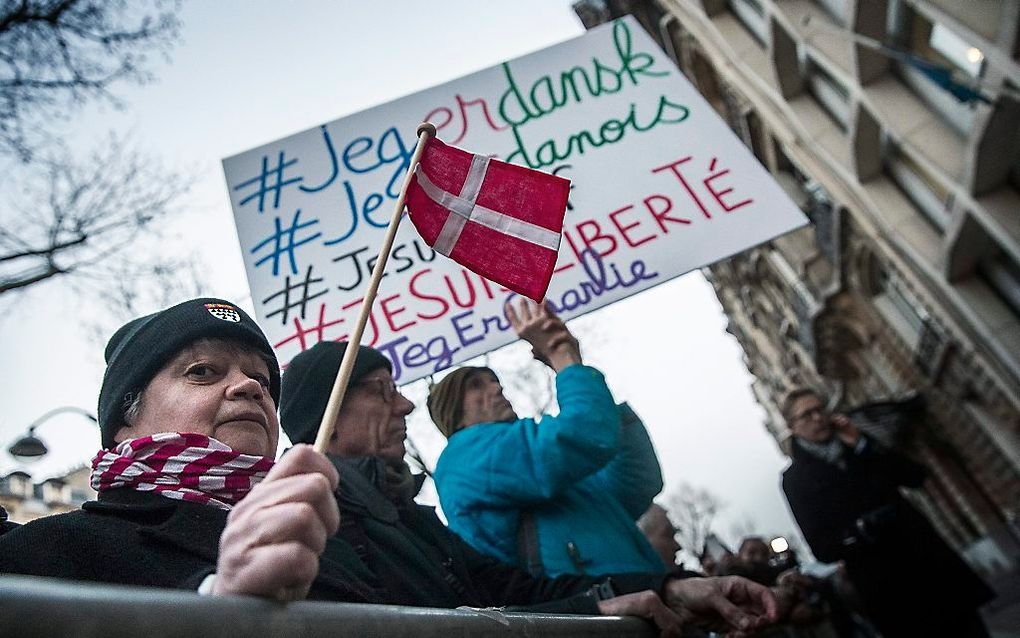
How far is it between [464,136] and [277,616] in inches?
123

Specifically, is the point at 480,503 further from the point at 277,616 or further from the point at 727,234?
the point at 277,616

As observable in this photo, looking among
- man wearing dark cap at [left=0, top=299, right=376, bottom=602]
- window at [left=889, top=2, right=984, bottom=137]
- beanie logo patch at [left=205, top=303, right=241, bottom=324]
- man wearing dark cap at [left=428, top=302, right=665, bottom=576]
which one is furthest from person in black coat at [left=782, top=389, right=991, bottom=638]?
window at [left=889, top=2, right=984, bottom=137]

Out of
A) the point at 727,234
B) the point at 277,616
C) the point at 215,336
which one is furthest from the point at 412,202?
the point at 727,234

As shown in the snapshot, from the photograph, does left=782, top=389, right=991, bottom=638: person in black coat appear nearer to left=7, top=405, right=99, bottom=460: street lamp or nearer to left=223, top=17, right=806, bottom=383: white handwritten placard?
left=223, top=17, right=806, bottom=383: white handwritten placard

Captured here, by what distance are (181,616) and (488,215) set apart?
4.39ft

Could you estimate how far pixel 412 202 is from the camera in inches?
65.9

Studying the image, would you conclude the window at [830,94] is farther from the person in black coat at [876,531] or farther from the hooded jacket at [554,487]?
the hooded jacket at [554,487]

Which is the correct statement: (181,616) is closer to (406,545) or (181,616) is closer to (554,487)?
(406,545)

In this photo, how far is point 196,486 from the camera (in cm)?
132

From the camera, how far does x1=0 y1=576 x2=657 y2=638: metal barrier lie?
430 mm

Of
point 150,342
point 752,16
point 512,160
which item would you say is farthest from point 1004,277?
point 150,342

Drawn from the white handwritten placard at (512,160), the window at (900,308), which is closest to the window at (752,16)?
the window at (900,308)

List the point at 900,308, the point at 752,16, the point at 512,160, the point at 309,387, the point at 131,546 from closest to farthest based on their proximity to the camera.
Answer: the point at 131,546, the point at 309,387, the point at 512,160, the point at 752,16, the point at 900,308

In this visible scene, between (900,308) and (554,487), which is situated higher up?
(900,308)
